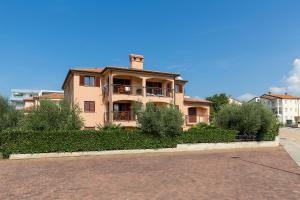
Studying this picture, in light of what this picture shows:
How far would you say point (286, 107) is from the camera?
10269cm

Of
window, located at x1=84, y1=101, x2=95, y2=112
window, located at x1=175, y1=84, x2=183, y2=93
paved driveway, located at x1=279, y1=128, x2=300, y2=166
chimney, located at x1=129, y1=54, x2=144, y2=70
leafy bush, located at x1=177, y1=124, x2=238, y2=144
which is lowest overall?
paved driveway, located at x1=279, y1=128, x2=300, y2=166

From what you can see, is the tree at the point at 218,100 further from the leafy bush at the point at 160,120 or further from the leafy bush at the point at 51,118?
the leafy bush at the point at 51,118

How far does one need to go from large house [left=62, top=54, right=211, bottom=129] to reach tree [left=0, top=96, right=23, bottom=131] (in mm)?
5914

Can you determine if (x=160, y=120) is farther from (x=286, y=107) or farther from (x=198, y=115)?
(x=286, y=107)

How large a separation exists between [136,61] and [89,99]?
8.33m

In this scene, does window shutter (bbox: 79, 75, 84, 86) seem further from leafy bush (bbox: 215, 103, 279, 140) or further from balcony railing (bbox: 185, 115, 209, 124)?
leafy bush (bbox: 215, 103, 279, 140)

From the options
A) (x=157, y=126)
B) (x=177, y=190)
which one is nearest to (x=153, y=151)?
(x=157, y=126)

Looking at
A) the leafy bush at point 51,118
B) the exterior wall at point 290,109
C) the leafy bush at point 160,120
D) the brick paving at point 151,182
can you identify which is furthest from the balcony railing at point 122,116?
the exterior wall at point 290,109

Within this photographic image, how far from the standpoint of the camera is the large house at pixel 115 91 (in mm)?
30141

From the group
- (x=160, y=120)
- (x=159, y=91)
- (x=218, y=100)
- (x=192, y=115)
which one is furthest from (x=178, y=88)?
(x=218, y=100)

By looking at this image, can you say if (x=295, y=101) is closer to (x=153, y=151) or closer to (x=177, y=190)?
(x=153, y=151)

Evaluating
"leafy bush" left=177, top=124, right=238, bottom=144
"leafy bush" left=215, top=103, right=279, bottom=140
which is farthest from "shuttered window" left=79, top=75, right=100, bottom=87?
"leafy bush" left=215, top=103, right=279, bottom=140

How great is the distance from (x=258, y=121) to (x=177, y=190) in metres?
19.5

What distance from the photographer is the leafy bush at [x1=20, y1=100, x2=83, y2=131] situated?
67.5ft
